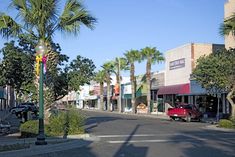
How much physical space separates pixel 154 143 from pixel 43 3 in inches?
334

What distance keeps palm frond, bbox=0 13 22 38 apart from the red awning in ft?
97.7

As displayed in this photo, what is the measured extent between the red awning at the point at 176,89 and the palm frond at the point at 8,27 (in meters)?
29.8

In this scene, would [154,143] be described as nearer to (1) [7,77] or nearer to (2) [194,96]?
(1) [7,77]

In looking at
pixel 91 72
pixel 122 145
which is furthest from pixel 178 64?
pixel 122 145

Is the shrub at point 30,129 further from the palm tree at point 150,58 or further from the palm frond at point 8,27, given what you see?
the palm tree at point 150,58

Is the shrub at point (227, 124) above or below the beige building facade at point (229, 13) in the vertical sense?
below

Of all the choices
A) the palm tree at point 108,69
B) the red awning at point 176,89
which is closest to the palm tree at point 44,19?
the red awning at point 176,89

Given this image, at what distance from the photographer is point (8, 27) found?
832 inches

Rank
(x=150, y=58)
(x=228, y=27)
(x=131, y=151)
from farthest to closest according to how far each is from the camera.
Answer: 1. (x=150, y=58)
2. (x=228, y=27)
3. (x=131, y=151)

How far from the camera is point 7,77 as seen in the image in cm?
2588

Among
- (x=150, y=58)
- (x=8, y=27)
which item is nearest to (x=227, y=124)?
(x=8, y=27)

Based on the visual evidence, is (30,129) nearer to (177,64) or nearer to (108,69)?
(177,64)

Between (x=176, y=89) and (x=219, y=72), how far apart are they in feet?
63.8

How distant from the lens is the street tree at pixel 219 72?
102 ft
